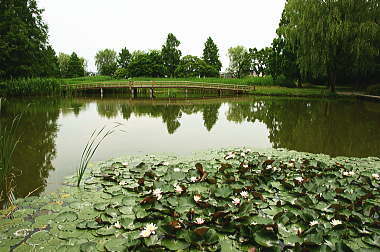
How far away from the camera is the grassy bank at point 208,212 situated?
7.38 feet

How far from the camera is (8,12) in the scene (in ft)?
75.1

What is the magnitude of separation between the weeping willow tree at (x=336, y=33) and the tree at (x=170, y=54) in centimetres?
2469

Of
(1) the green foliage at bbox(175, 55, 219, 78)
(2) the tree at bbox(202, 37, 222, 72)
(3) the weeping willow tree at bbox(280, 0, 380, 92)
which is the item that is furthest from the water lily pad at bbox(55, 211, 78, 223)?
(2) the tree at bbox(202, 37, 222, 72)

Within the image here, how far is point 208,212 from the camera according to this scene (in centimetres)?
273

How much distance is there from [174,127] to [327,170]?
5894 millimetres

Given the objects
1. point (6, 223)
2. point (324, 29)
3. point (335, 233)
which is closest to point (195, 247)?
A: point (335, 233)

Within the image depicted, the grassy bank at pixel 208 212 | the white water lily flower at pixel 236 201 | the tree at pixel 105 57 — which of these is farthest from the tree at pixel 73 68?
the white water lily flower at pixel 236 201

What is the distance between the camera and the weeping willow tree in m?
17.1

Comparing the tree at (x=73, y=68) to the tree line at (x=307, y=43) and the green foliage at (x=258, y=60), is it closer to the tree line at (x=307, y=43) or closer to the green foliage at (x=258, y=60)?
the tree line at (x=307, y=43)

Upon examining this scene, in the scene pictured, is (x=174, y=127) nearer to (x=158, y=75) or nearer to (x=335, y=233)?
(x=335, y=233)

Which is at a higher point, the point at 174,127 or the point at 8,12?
the point at 8,12

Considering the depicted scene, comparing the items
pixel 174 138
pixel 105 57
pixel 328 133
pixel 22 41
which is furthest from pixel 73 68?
pixel 328 133

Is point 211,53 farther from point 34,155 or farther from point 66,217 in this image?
point 66,217

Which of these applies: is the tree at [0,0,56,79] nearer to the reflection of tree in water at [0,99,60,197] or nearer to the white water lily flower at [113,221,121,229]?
the reflection of tree in water at [0,99,60,197]
